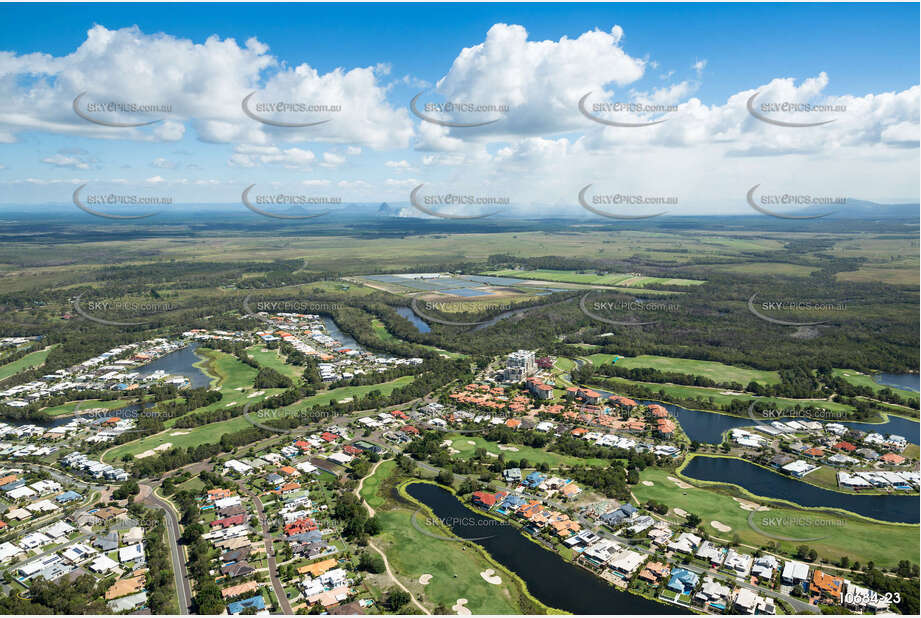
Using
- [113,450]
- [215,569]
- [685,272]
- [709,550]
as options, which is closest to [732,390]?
[709,550]

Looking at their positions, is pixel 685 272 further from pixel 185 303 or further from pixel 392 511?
pixel 392 511

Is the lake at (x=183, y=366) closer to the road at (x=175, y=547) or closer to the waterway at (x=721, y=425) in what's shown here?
the road at (x=175, y=547)

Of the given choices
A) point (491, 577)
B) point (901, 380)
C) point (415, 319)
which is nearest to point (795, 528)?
point (491, 577)

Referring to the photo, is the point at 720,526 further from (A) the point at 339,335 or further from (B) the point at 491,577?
(A) the point at 339,335

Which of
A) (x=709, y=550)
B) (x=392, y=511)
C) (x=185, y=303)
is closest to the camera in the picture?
(x=709, y=550)

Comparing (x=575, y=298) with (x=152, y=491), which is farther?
(x=575, y=298)

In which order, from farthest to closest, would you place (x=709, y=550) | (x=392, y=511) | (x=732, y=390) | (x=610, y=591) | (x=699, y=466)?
(x=732, y=390) → (x=699, y=466) → (x=392, y=511) → (x=709, y=550) → (x=610, y=591)

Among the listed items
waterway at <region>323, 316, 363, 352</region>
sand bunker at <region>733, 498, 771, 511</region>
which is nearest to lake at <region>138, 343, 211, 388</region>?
waterway at <region>323, 316, 363, 352</region>
